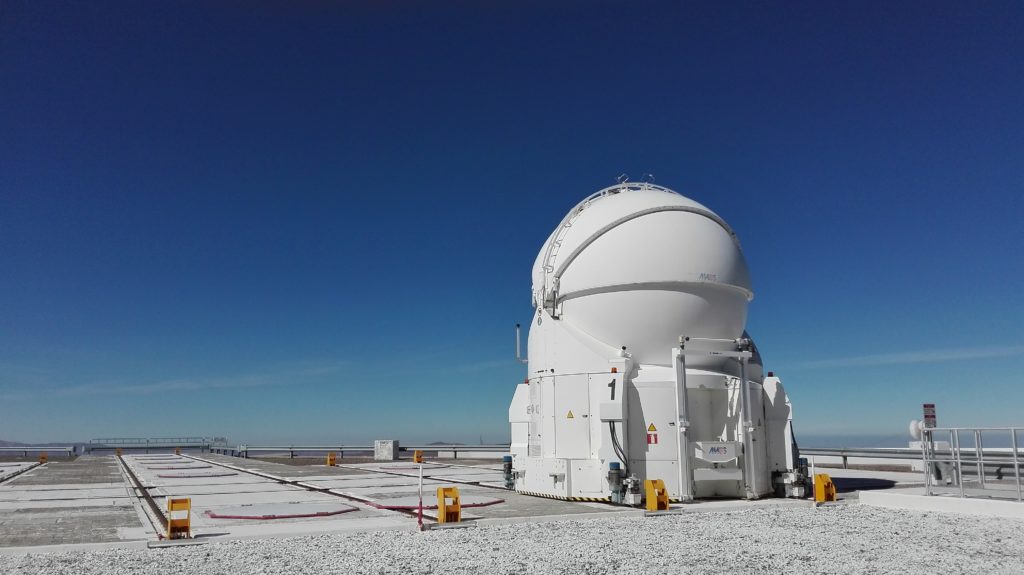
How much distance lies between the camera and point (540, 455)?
1647 cm

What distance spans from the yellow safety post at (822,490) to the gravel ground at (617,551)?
2.69 meters

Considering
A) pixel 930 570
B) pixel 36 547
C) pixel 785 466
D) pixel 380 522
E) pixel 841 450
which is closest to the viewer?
pixel 930 570

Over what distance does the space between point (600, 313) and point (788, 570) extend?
8.45 m

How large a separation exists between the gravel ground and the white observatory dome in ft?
16.2

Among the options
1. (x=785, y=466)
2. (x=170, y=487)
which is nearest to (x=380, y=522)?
(x=785, y=466)

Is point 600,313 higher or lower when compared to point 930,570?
higher

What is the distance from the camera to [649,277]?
52.0ft

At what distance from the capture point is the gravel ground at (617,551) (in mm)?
8367

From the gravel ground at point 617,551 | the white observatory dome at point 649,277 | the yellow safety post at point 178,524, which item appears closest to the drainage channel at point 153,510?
the yellow safety post at point 178,524

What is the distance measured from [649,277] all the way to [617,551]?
7.57m

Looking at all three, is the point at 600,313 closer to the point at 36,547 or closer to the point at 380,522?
the point at 380,522

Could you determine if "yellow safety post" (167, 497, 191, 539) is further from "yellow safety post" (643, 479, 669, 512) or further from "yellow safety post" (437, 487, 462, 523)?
"yellow safety post" (643, 479, 669, 512)

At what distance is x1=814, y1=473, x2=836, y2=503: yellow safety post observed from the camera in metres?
14.6

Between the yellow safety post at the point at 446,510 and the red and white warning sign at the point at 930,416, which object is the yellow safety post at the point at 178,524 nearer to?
the yellow safety post at the point at 446,510
